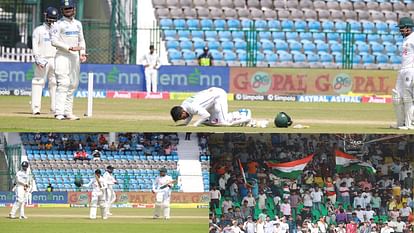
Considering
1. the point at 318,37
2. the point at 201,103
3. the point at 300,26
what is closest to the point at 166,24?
the point at 300,26

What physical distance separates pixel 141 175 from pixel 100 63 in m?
20.7

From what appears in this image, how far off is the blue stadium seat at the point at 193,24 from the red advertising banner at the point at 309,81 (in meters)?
3.79

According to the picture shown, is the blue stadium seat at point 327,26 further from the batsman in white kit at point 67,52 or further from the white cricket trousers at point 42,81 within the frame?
the batsman in white kit at point 67,52

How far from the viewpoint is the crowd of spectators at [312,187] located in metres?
12.1

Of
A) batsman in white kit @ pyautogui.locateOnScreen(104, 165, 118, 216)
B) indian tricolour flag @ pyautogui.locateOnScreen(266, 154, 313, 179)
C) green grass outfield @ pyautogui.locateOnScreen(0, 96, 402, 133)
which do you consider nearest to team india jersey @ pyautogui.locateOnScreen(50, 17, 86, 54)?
green grass outfield @ pyautogui.locateOnScreen(0, 96, 402, 133)

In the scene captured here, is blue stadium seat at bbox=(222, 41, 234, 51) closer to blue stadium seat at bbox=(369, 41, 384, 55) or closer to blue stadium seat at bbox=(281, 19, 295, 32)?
blue stadium seat at bbox=(281, 19, 295, 32)

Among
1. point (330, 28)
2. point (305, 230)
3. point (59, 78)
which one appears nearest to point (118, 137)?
point (305, 230)

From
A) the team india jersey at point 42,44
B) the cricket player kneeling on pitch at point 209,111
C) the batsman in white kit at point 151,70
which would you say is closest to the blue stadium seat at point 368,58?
the batsman in white kit at point 151,70

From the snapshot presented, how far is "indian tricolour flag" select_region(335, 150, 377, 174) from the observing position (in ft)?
40.3

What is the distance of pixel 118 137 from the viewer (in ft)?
39.8

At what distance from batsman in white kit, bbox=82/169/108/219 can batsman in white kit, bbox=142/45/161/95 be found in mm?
20144

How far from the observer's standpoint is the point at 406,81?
61.1ft

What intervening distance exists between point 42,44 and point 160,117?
91.7 inches

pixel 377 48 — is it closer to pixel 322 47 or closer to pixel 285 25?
pixel 322 47
